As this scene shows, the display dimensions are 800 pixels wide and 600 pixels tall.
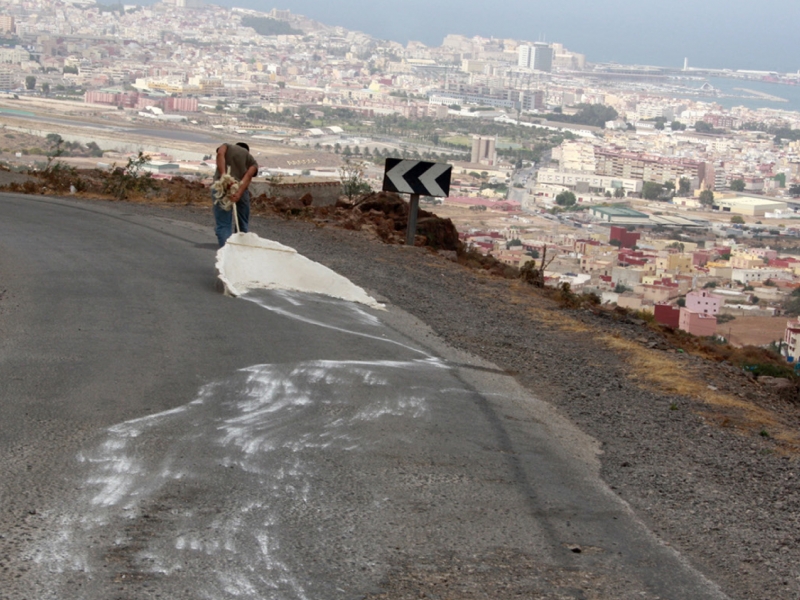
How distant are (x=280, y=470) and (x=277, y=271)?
544 cm

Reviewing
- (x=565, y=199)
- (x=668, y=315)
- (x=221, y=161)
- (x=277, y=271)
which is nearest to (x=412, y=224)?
(x=668, y=315)

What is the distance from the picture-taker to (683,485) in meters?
5.78

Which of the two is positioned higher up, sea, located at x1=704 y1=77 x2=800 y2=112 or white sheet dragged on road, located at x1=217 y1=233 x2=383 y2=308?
sea, located at x1=704 y1=77 x2=800 y2=112

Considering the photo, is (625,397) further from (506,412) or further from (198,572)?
(198,572)

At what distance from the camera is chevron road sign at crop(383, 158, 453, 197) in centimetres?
1356

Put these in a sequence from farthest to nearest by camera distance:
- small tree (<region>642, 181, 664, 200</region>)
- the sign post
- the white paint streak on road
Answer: small tree (<region>642, 181, 664, 200</region>)
the sign post
the white paint streak on road

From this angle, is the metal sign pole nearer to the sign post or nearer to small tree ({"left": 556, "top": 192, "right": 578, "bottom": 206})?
the sign post

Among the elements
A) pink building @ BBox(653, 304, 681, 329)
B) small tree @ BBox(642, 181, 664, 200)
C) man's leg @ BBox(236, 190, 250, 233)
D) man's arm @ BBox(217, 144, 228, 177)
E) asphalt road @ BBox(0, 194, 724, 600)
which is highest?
man's arm @ BBox(217, 144, 228, 177)

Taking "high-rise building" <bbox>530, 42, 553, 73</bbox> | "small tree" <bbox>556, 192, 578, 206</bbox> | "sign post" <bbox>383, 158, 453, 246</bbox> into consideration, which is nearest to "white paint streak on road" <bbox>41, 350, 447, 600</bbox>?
"sign post" <bbox>383, 158, 453, 246</bbox>

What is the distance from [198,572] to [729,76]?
205m

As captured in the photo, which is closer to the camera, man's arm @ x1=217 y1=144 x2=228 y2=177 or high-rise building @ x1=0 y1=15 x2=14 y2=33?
man's arm @ x1=217 y1=144 x2=228 y2=177

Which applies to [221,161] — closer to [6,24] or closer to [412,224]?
[412,224]

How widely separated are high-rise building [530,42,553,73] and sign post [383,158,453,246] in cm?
16579

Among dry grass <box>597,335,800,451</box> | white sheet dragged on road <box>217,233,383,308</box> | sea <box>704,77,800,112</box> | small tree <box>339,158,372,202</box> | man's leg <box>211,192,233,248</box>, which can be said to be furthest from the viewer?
sea <box>704,77,800,112</box>
